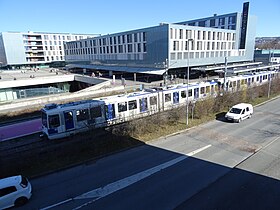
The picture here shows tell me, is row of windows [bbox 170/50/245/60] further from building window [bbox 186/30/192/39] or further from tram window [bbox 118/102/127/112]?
tram window [bbox 118/102/127/112]

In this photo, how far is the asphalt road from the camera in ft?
32.9

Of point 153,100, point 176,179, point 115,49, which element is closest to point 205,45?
point 115,49

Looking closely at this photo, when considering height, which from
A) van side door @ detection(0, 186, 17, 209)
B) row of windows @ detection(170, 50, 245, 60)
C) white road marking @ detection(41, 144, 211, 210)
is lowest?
white road marking @ detection(41, 144, 211, 210)

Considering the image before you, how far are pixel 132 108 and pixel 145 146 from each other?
6.49m

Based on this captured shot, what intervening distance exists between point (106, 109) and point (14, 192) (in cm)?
1118

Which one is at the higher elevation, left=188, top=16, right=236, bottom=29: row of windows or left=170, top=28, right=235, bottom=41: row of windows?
left=188, top=16, right=236, bottom=29: row of windows

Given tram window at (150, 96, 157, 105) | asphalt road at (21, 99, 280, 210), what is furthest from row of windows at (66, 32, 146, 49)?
asphalt road at (21, 99, 280, 210)

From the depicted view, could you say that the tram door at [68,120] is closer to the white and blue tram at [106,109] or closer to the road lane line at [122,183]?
the white and blue tram at [106,109]

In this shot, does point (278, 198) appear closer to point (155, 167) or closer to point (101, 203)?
point (155, 167)

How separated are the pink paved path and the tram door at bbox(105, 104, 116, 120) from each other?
7139 millimetres

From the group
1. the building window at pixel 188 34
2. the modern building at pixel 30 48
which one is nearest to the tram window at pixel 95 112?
the building window at pixel 188 34

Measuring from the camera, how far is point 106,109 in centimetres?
2000

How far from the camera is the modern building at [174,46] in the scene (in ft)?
160

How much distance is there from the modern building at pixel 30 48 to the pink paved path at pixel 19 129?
94975 mm
